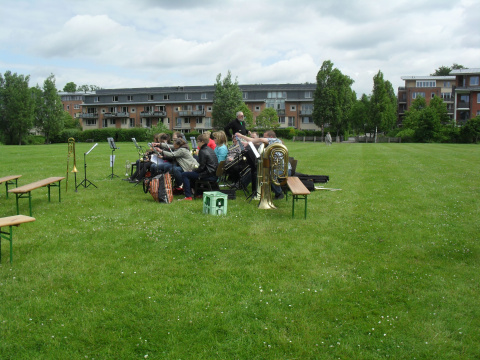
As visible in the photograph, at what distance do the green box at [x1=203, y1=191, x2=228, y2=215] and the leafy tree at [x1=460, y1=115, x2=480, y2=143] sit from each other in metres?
49.7

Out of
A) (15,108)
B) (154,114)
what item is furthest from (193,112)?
(15,108)

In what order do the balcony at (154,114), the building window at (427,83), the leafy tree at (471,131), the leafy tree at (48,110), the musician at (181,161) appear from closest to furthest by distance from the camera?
1. the musician at (181,161)
2. the leafy tree at (471,131)
3. the leafy tree at (48,110)
4. the balcony at (154,114)
5. the building window at (427,83)

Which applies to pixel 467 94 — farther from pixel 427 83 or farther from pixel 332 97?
pixel 332 97

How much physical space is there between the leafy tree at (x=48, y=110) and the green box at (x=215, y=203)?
6540 centimetres

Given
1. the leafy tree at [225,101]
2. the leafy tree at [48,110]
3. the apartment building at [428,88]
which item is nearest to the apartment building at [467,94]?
the apartment building at [428,88]

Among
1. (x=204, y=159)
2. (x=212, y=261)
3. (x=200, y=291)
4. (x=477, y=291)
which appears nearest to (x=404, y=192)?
(x=204, y=159)

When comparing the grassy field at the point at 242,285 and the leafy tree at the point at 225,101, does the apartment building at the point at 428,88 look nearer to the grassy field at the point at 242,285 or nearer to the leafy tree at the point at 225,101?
the leafy tree at the point at 225,101

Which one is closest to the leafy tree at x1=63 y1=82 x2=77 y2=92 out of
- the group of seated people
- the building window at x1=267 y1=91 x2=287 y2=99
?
the building window at x1=267 y1=91 x2=287 y2=99

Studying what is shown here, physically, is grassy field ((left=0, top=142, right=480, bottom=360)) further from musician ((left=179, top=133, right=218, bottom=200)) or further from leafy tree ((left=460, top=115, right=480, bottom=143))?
leafy tree ((left=460, top=115, right=480, bottom=143))

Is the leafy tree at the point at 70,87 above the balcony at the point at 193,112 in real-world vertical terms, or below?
above

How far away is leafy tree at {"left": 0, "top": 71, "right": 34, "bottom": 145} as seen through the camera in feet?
202

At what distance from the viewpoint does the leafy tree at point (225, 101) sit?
5844 centimetres

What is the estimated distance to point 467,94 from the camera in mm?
70062

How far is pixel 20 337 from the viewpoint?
12.6 ft
